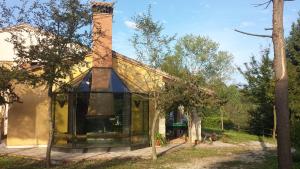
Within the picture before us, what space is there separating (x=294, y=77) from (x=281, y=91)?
1916 centimetres

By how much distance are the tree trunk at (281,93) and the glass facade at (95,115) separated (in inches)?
530

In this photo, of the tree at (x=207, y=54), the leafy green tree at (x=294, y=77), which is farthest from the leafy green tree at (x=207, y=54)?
the leafy green tree at (x=294, y=77)

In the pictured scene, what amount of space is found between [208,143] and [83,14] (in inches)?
465

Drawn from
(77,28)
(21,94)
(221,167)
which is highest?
(77,28)

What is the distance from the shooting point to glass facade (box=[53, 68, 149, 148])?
19906mm

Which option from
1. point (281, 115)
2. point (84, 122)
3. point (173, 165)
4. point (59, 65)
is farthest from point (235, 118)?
point (281, 115)

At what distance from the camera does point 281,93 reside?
23.7 ft

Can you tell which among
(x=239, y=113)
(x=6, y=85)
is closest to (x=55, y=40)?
(x=6, y=85)

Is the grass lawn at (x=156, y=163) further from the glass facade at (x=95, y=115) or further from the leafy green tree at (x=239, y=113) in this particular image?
the leafy green tree at (x=239, y=113)

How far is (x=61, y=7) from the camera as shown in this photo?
575 inches

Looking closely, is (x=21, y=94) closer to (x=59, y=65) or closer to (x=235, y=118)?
(x=59, y=65)

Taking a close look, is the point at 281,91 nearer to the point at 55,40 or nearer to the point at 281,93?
the point at 281,93

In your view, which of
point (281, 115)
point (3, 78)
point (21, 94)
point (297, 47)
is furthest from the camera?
point (297, 47)

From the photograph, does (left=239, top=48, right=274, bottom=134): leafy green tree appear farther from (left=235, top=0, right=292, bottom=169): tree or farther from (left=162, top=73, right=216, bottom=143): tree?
(left=235, top=0, right=292, bottom=169): tree
